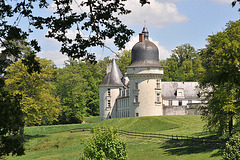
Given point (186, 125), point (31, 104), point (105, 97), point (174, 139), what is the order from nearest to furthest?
1. point (174, 139)
2. point (31, 104)
3. point (186, 125)
4. point (105, 97)

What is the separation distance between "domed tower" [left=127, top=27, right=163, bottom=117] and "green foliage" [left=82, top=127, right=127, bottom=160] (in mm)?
32026

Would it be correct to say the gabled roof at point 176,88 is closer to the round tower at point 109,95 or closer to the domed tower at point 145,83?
the domed tower at point 145,83

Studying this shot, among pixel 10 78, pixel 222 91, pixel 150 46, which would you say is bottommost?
pixel 222 91

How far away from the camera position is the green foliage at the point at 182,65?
3575 inches

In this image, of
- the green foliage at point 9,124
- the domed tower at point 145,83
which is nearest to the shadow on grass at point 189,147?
the green foliage at point 9,124

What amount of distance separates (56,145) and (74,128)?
17.4m

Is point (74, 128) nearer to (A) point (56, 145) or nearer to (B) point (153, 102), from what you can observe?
(B) point (153, 102)

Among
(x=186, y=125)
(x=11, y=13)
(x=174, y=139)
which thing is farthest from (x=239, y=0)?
(x=186, y=125)

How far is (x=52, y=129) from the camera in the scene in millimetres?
64562

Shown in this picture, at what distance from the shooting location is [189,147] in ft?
116

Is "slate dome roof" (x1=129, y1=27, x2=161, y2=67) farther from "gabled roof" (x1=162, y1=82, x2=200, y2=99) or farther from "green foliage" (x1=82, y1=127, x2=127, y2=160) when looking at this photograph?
"green foliage" (x1=82, y1=127, x2=127, y2=160)

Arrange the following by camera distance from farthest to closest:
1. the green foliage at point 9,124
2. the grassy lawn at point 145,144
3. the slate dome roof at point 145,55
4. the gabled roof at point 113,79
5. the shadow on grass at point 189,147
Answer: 1. the gabled roof at point 113,79
2. the slate dome roof at point 145,55
3. the grassy lawn at point 145,144
4. the shadow on grass at point 189,147
5. the green foliage at point 9,124

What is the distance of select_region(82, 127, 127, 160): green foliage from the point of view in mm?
28266

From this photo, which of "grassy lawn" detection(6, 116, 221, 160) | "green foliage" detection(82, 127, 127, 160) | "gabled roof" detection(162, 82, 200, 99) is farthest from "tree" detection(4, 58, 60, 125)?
"gabled roof" detection(162, 82, 200, 99)
